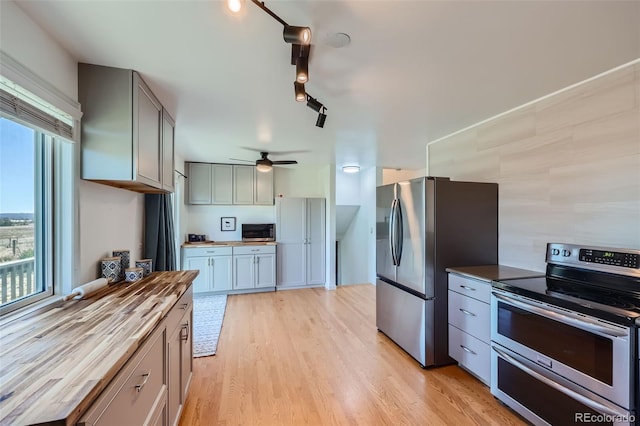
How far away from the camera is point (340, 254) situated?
296 inches

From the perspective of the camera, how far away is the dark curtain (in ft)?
8.95

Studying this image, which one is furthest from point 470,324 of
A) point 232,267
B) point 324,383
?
point 232,267

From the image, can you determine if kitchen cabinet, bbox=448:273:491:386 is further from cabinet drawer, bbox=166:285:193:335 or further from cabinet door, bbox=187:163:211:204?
cabinet door, bbox=187:163:211:204

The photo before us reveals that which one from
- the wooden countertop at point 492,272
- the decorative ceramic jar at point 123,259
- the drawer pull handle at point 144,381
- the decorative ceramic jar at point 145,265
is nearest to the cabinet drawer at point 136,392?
the drawer pull handle at point 144,381

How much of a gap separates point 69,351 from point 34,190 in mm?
1079

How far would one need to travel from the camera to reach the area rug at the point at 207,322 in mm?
2943

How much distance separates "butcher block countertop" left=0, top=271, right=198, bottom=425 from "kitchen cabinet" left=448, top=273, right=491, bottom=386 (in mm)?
2256

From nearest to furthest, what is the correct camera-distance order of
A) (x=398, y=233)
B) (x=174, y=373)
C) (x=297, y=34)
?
(x=297, y=34) → (x=174, y=373) → (x=398, y=233)

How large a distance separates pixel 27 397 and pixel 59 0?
1.61 metres

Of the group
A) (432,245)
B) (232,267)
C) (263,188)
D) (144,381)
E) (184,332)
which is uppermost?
(263,188)

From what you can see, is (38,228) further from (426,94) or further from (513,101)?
(513,101)

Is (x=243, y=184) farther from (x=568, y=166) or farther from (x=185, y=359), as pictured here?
(x=568, y=166)

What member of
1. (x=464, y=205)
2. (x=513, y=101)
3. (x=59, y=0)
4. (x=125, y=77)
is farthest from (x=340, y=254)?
(x=59, y=0)

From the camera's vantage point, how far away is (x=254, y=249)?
5059 mm
